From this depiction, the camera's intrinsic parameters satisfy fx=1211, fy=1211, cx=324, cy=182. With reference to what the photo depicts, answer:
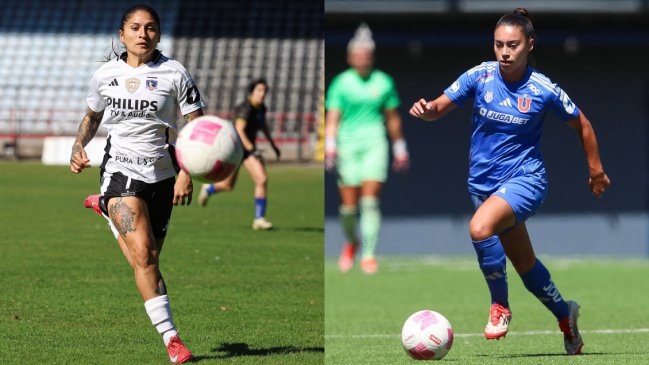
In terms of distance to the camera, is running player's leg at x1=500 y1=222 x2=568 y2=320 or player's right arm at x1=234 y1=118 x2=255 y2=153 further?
player's right arm at x1=234 y1=118 x2=255 y2=153

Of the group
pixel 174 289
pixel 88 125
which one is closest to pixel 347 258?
pixel 174 289

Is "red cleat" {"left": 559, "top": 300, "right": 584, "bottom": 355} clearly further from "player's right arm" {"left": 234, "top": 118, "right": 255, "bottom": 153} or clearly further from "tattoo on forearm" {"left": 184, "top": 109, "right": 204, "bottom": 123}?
"player's right arm" {"left": 234, "top": 118, "right": 255, "bottom": 153}

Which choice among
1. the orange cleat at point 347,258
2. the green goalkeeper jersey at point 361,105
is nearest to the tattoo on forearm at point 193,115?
the orange cleat at point 347,258

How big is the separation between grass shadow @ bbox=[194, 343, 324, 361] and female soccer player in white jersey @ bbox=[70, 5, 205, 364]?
1.19ft

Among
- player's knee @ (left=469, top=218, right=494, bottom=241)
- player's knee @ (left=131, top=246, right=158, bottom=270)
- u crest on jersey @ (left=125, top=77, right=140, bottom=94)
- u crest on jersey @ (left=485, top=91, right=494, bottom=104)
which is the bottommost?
player's knee @ (left=131, top=246, right=158, bottom=270)

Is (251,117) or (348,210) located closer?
(348,210)

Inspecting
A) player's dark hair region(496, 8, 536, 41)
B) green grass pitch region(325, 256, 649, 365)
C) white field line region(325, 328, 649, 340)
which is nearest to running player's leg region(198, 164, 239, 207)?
green grass pitch region(325, 256, 649, 365)

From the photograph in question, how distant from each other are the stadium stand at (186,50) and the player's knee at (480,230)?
29.4 metres

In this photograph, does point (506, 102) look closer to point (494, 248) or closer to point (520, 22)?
point (520, 22)

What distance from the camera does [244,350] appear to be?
7020mm

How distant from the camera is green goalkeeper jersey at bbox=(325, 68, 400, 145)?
47.0ft

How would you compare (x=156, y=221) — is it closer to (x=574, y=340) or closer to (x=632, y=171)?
(x=574, y=340)

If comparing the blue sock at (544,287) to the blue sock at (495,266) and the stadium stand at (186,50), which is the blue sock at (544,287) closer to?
the blue sock at (495,266)

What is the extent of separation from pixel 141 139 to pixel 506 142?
2.08 metres
